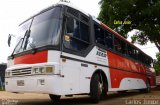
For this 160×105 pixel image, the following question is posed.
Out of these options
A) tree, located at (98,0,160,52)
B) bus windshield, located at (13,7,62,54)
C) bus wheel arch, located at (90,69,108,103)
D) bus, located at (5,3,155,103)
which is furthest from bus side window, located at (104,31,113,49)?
tree, located at (98,0,160,52)

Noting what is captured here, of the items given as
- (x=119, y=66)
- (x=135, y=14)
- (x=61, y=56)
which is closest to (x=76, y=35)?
(x=61, y=56)

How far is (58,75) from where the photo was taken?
24.1 ft

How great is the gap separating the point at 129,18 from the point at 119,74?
8918 millimetres

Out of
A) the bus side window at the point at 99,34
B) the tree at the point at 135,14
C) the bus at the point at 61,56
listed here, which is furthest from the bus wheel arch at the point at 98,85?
the tree at the point at 135,14

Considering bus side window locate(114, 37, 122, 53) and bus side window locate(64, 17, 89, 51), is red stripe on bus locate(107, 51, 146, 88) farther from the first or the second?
bus side window locate(64, 17, 89, 51)

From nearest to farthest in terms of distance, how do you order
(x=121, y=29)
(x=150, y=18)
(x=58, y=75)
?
(x=58, y=75), (x=150, y=18), (x=121, y=29)

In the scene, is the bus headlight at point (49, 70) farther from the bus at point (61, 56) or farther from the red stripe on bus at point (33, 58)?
the red stripe on bus at point (33, 58)

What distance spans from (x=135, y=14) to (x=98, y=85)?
37.3 ft

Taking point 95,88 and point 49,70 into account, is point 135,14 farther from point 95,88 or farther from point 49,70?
point 49,70

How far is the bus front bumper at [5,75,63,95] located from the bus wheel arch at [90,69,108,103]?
1.92 meters

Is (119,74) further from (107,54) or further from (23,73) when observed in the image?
(23,73)

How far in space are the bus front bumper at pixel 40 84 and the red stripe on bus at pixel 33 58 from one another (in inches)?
17.4

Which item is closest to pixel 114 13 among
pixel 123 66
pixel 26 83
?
pixel 123 66

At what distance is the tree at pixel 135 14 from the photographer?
61.5 ft
